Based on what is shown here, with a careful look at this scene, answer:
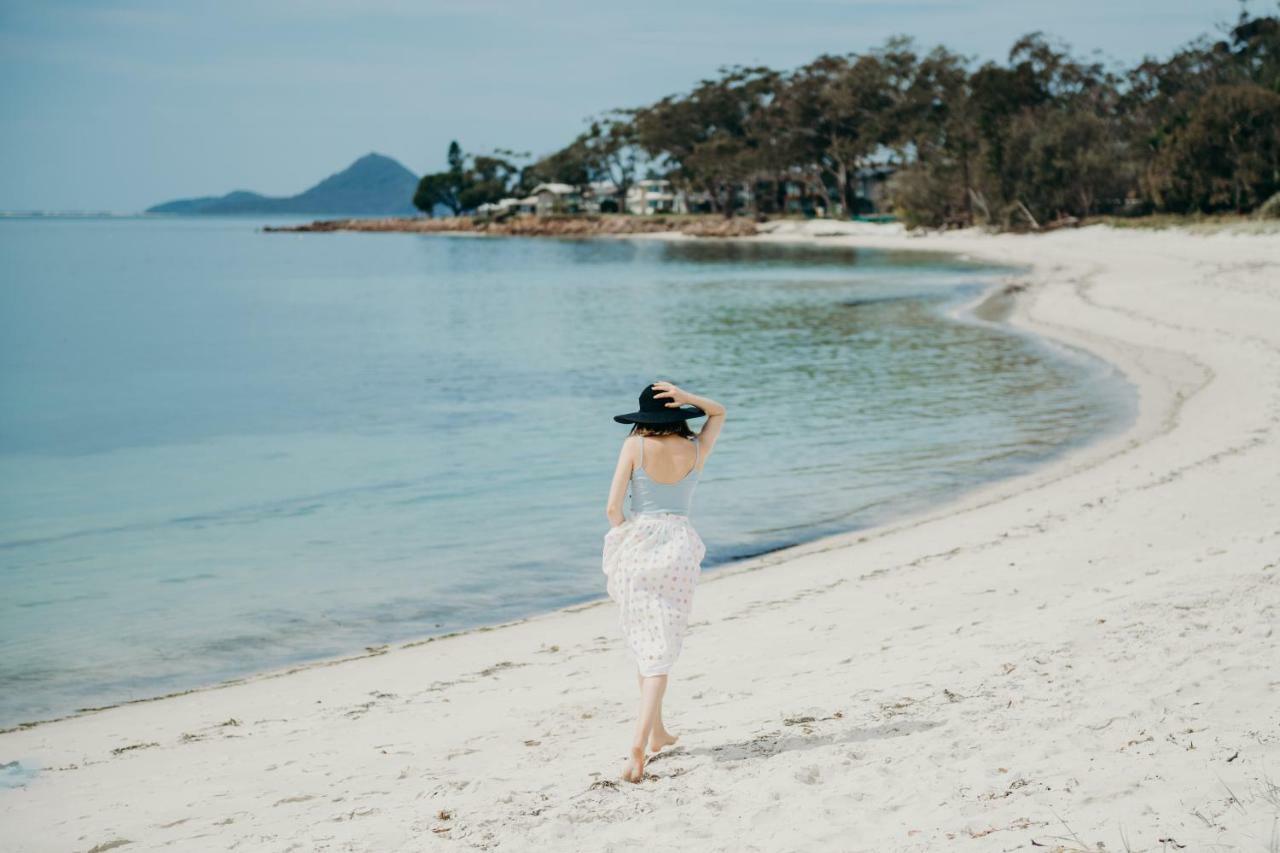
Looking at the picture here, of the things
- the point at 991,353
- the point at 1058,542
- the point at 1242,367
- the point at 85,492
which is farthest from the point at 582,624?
the point at 991,353

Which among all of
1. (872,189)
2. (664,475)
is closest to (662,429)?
(664,475)

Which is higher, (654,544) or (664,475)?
(664,475)

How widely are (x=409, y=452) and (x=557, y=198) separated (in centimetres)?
14838

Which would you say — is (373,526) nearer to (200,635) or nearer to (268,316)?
(200,635)

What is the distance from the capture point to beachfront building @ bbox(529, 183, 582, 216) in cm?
16025

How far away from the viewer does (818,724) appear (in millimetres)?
5656

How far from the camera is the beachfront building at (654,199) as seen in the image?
154m

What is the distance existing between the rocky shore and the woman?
346 ft

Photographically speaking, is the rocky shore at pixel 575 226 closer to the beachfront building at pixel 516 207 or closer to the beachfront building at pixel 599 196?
the beachfront building at pixel 516 207

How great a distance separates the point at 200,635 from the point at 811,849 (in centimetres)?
687

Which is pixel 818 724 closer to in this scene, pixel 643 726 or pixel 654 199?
pixel 643 726

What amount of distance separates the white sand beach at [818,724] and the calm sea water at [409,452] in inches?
55.9

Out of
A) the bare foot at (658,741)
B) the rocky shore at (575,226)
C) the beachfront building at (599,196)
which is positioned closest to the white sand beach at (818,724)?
the bare foot at (658,741)

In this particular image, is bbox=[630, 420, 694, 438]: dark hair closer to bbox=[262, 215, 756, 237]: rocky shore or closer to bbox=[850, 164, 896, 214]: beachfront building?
bbox=[850, 164, 896, 214]: beachfront building
